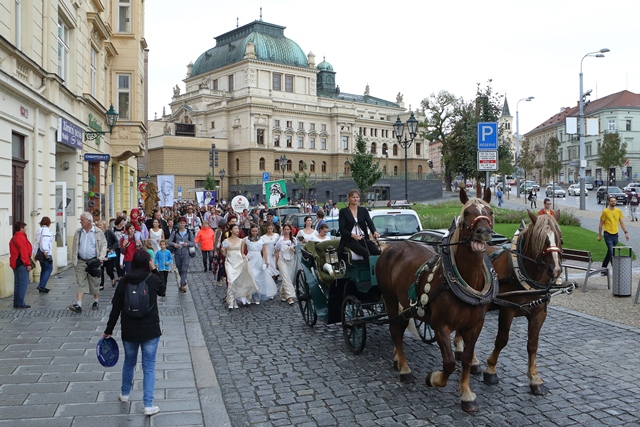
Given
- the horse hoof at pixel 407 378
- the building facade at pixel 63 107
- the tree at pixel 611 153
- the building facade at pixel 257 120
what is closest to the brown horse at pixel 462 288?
the horse hoof at pixel 407 378

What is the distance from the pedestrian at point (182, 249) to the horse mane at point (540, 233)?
980cm

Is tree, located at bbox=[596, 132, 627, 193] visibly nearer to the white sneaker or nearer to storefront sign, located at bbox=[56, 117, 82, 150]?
storefront sign, located at bbox=[56, 117, 82, 150]

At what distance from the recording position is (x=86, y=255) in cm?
1159

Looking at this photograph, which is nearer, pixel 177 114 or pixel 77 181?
pixel 77 181

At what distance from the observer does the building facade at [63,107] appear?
13.7 meters

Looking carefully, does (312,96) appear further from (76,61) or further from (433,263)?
(433,263)

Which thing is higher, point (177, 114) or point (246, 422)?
point (177, 114)

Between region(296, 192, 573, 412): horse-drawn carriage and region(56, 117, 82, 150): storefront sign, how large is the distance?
12.0m

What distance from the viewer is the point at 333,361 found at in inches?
318

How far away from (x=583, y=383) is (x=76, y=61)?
17925 mm

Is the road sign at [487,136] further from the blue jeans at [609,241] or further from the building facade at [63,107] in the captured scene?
the building facade at [63,107]

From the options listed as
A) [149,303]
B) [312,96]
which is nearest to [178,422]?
[149,303]

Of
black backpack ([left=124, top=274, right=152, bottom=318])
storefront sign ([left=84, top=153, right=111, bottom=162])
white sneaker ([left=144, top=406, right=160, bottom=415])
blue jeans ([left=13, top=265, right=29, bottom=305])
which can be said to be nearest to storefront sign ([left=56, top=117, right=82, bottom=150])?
storefront sign ([left=84, top=153, right=111, bottom=162])

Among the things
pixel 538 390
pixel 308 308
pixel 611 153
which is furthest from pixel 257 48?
pixel 538 390
